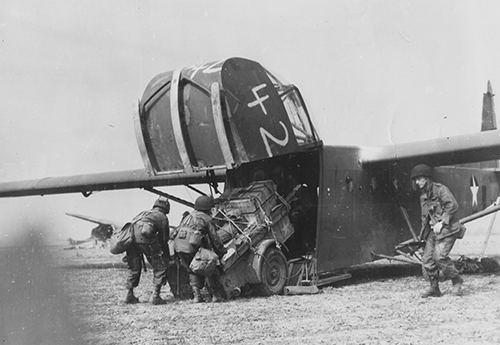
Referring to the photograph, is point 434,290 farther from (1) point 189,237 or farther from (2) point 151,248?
(2) point 151,248

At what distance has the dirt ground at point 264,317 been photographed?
219 inches

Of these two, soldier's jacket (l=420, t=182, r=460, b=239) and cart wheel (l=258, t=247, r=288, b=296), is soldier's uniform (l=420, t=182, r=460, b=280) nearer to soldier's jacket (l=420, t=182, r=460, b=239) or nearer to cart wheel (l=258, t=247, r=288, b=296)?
soldier's jacket (l=420, t=182, r=460, b=239)

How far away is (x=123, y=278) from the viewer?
1262 centimetres

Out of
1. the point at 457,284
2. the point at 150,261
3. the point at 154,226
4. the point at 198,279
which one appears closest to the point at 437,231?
the point at 457,284

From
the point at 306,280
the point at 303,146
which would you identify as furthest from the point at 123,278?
the point at 303,146

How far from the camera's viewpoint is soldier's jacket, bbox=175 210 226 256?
848 cm

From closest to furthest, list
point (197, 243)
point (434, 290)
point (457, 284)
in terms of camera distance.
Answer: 1. point (434, 290)
2. point (457, 284)
3. point (197, 243)

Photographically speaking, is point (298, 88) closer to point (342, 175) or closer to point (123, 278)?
point (342, 175)

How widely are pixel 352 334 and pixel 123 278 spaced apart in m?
7.97

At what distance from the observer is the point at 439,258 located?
823 centimetres

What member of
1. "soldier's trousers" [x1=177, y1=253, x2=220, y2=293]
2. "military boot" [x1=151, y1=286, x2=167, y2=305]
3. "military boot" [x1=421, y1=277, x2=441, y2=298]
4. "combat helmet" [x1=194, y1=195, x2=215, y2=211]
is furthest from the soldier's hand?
"military boot" [x1=151, y1=286, x2=167, y2=305]

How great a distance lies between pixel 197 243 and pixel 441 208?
11.7ft

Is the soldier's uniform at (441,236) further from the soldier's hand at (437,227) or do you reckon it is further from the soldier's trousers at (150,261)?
the soldier's trousers at (150,261)

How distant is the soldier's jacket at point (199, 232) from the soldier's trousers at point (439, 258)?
2.92 m
